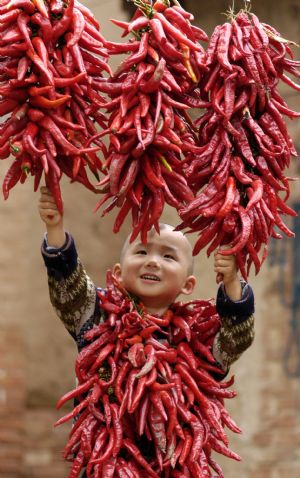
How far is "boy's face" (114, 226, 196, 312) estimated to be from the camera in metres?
4.36

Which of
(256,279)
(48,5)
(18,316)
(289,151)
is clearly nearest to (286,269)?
(256,279)

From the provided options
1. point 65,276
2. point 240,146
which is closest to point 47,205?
point 65,276

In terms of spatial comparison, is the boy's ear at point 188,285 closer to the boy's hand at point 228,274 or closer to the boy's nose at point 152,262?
the boy's nose at point 152,262

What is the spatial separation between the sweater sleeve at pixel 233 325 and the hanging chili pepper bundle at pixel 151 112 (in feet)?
1.33

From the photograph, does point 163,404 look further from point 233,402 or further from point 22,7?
point 233,402

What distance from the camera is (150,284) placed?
435cm

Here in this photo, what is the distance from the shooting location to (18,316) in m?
6.78

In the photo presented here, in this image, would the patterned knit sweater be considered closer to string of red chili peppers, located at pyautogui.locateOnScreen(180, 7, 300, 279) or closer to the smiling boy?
the smiling boy

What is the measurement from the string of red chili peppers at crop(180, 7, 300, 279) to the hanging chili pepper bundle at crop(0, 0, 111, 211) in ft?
1.11

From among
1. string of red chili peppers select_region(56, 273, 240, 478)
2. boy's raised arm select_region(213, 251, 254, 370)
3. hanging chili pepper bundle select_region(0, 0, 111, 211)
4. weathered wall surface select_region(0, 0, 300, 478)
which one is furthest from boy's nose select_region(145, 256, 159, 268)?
weathered wall surface select_region(0, 0, 300, 478)

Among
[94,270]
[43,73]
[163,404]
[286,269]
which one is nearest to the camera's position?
[43,73]

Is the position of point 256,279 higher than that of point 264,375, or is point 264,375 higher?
point 256,279

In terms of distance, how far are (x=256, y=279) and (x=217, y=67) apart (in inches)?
92.7

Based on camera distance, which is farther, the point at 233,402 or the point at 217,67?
the point at 233,402
